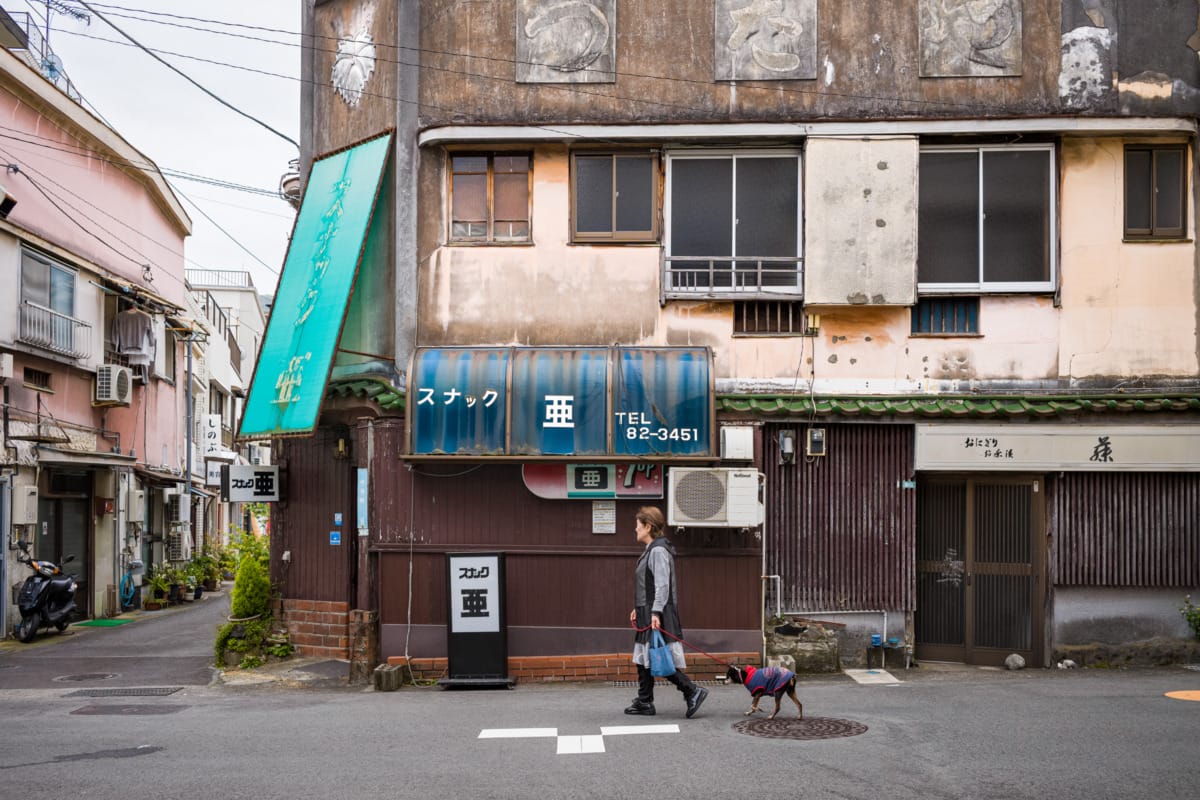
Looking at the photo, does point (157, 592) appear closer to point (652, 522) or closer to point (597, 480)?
point (597, 480)

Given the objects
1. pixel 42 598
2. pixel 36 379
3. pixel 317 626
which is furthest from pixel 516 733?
pixel 36 379

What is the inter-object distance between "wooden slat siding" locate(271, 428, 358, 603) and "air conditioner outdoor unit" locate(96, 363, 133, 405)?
31.1ft

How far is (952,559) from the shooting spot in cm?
1474

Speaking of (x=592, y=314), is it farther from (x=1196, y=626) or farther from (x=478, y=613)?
(x=1196, y=626)

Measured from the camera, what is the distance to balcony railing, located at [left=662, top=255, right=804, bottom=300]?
576 inches

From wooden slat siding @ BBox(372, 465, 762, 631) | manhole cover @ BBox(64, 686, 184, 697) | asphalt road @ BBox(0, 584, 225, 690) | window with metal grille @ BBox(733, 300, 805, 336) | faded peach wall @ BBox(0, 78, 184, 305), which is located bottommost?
asphalt road @ BBox(0, 584, 225, 690)

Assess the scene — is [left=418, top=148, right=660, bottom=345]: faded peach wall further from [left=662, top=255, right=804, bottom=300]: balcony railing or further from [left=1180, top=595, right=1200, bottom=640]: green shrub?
[left=1180, top=595, right=1200, bottom=640]: green shrub

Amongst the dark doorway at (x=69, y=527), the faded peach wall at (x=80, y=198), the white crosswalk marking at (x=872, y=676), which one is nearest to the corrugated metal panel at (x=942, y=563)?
the white crosswalk marking at (x=872, y=676)

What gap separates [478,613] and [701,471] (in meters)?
3.15

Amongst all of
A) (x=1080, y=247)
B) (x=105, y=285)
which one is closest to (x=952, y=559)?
(x=1080, y=247)

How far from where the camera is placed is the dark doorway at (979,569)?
14508mm

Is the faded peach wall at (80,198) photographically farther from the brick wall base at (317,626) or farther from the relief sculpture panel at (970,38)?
the relief sculpture panel at (970,38)

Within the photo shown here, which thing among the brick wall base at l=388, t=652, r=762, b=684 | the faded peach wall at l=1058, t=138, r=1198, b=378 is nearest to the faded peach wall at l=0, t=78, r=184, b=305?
the brick wall base at l=388, t=652, r=762, b=684

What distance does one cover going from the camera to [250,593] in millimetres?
15602
